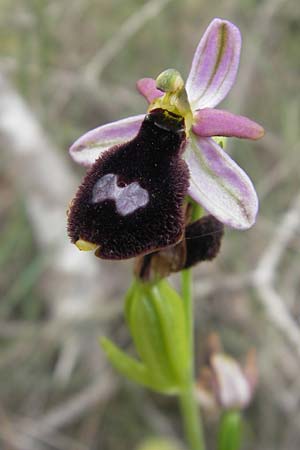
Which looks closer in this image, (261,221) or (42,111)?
(261,221)

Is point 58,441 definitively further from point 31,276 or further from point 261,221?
point 261,221

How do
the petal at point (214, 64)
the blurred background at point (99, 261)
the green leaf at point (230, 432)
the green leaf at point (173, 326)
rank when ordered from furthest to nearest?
the blurred background at point (99, 261) < the green leaf at point (230, 432) < the green leaf at point (173, 326) < the petal at point (214, 64)

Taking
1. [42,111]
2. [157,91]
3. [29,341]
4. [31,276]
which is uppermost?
[157,91]

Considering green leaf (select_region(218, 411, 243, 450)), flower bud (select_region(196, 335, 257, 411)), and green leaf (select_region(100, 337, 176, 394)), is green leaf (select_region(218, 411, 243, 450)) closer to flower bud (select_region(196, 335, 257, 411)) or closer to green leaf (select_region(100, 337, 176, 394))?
flower bud (select_region(196, 335, 257, 411))

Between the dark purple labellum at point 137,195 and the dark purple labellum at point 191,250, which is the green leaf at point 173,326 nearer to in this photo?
the dark purple labellum at point 191,250

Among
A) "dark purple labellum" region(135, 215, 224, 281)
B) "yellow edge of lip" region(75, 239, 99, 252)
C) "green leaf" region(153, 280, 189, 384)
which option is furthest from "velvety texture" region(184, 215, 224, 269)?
"yellow edge of lip" region(75, 239, 99, 252)

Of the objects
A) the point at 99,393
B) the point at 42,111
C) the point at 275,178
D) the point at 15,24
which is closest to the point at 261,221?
the point at 275,178

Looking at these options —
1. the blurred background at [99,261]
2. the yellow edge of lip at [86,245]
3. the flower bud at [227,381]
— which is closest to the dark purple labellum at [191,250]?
the yellow edge of lip at [86,245]
